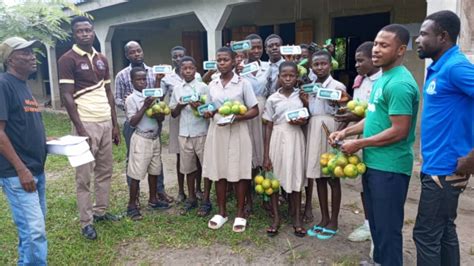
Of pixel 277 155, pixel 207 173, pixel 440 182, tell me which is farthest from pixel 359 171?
pixel 207 173

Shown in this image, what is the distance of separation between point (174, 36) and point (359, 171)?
10.6 metres

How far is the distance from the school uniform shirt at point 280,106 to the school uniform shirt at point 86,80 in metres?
1.62

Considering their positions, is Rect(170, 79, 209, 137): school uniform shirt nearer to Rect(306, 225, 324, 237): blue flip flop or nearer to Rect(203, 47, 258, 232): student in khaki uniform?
Rect(203, 47, 258, 232): student in khaki uniform

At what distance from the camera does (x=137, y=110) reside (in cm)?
407

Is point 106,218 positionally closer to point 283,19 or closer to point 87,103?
point 87,103

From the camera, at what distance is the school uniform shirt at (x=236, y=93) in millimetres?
3682

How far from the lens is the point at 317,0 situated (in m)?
8.29

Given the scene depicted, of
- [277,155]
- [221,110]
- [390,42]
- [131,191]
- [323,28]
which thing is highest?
[323,28]

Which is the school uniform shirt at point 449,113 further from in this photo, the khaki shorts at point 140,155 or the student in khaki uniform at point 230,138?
the khaki shorts at point 140,155

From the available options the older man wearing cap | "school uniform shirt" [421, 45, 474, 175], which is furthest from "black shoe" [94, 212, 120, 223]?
"school uniform shirt" [421, 45, 474, 175]

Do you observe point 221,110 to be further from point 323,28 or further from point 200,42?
point 200,42

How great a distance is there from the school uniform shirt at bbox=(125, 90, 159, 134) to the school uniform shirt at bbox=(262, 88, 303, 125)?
4.20 feet

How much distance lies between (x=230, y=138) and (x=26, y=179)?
1788 millimetres

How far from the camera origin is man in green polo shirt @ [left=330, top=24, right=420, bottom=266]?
236 cm
